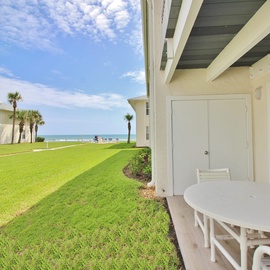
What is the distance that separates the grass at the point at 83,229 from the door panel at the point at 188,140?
1.02 meters

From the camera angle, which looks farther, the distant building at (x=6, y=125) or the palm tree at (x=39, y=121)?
the palm tree at (x=39, y=121)

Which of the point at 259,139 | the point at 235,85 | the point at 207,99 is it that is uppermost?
the point at 235,85

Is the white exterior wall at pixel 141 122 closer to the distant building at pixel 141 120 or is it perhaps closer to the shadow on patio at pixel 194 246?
the distant building at pixel 141 120

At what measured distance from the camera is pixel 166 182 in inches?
192

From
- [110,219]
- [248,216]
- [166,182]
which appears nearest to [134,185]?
[166,182]

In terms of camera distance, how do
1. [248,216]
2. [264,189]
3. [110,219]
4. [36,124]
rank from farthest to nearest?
[36,124]
[110,219]
[264,189]
[248,216]

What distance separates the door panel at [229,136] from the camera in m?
4.84

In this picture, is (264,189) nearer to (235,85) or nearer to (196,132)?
(196,132)

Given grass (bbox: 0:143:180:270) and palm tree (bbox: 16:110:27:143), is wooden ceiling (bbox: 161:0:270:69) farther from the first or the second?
palm tree (bbox: 16:110:27:143)

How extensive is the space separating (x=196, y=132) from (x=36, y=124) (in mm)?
34225

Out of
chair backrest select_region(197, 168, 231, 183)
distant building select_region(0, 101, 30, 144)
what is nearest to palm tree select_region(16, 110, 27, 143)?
distant building select_region(0, 101, 30, 144)

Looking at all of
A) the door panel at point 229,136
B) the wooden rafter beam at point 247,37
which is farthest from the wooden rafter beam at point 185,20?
the door panel at point 229,136

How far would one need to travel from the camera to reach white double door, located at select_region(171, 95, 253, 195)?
4.85 m

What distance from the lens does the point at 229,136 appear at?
4.87 meters
